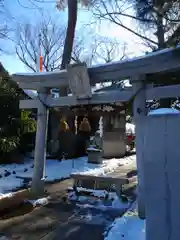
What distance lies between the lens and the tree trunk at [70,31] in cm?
1417

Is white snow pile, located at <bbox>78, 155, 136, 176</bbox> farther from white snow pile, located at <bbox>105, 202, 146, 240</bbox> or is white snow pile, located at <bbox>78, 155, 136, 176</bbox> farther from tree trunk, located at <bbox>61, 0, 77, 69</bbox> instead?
tree trunk, located at <bbox>61, 0, 77, 69</bbox>

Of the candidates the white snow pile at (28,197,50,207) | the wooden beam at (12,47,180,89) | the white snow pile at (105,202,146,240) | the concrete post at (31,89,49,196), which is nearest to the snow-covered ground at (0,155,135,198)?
the concrete post at (31,89,49,196)

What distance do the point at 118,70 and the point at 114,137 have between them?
11.2 metres

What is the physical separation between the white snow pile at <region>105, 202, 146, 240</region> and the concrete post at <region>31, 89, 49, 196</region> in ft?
9.75

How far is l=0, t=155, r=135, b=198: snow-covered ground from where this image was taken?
9.12 metres

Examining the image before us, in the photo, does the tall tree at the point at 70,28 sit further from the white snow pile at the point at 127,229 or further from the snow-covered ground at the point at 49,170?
the white snow pile at the point at 127,229

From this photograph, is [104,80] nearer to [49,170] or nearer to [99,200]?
[99,200]

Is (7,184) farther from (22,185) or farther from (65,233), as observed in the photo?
(65,233)

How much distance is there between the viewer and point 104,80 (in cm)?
709

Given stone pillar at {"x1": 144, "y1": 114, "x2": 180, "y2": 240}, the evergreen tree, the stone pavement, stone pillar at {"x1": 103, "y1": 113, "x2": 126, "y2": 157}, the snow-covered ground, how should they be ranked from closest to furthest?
stone pillar at {"x1": 144, "y1": 114, "x2": 180, "y2": 240} → the stone pavement → the snow-covered ground → the evergreen tree → stone pillar at {"x1": 103, "y1": 113, "x2": 126, "y2": 157}

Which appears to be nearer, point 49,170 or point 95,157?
point 49,170

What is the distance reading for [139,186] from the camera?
233 inches

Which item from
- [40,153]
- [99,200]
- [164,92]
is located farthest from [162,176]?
[40,153]

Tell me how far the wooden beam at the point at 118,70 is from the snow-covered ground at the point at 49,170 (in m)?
3.11
